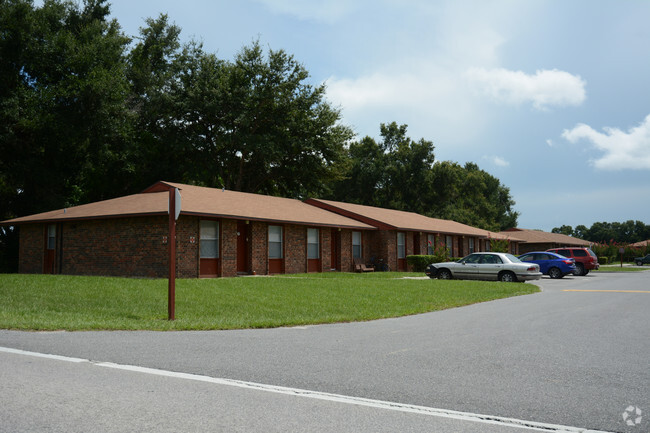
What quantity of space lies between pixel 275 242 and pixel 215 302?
13.2 m

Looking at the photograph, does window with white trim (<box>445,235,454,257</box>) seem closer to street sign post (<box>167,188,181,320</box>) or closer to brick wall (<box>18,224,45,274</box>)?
brick wall (<box>18,224,45,274</box>)

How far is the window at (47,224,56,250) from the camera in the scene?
27.0 m

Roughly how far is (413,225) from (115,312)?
27.0 m

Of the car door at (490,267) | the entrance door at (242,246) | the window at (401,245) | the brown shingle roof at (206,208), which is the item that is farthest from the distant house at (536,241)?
the entrance door at (242,246)

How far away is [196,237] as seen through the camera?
23.1 metres

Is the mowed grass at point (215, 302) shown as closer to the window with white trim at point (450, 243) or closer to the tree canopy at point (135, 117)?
the tree canopy at point (135, 117)

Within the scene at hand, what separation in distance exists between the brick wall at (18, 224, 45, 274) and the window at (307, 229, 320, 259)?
13387mm

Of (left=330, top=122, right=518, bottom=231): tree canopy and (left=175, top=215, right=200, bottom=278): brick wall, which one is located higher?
(left=330, top=122, right=518, bottom=231): tree canopy

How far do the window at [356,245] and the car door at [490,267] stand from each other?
1007 cm

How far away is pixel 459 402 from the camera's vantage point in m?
5.26

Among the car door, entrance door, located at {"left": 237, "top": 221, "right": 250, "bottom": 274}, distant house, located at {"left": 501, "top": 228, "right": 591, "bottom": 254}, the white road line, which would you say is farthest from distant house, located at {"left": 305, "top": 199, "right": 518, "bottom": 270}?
the white road line

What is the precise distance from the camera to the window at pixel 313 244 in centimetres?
2964

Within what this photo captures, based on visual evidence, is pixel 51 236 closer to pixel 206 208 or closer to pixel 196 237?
pixel 196 237

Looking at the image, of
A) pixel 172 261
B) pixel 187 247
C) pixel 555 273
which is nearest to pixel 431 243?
A: pixel 555 273
